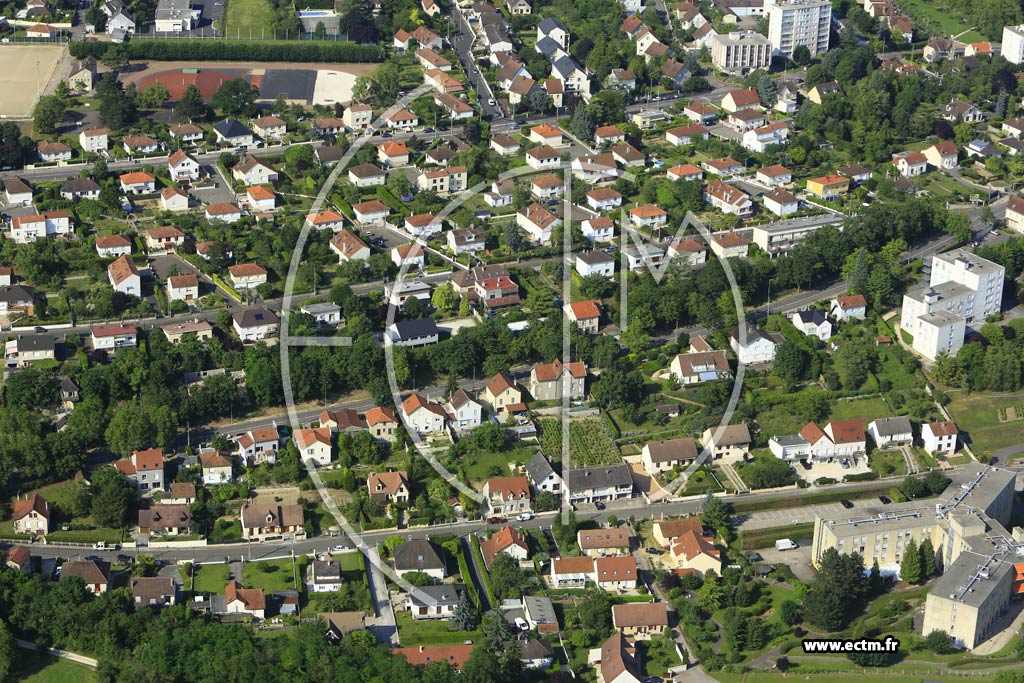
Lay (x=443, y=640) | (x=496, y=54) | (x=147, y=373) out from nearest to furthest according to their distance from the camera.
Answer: (x=443, y=640) < (x=147, y=373) < (x=496, y=54)

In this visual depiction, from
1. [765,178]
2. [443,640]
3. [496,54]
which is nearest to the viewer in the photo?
[443,640]

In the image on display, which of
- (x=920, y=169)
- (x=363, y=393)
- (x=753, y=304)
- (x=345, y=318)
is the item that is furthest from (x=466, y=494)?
(x=920, y=169)

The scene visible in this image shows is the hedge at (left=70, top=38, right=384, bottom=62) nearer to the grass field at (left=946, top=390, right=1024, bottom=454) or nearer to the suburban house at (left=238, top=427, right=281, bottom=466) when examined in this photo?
the suburban house at (left=238, top=427, right=281, bottom=466)

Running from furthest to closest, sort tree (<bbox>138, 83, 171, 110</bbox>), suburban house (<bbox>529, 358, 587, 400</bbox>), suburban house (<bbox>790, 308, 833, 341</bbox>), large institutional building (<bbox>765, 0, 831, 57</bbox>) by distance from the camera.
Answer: large institutional building (<bbox>765, 0, 831, 57</bbox>)
tree (<bbox>138, 83, 171, 110</bbox>)
suburban house (<bbox>790, 308, 833, 341</bbox>)
suburban house (<bbox>529, 358, 587, 400</bbox>)

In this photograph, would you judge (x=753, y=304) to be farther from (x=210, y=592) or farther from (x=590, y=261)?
(x=210, y=592)

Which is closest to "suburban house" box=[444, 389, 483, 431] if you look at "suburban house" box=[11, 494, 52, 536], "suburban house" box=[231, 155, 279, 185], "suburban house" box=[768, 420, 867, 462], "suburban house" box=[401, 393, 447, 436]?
"suburban house" box=[401, 393, 447, 436]

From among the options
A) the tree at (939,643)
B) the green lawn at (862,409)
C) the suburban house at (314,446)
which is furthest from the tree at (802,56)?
the tree at (939,643)

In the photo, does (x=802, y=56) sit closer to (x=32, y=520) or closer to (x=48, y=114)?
(x=48, y=114)
